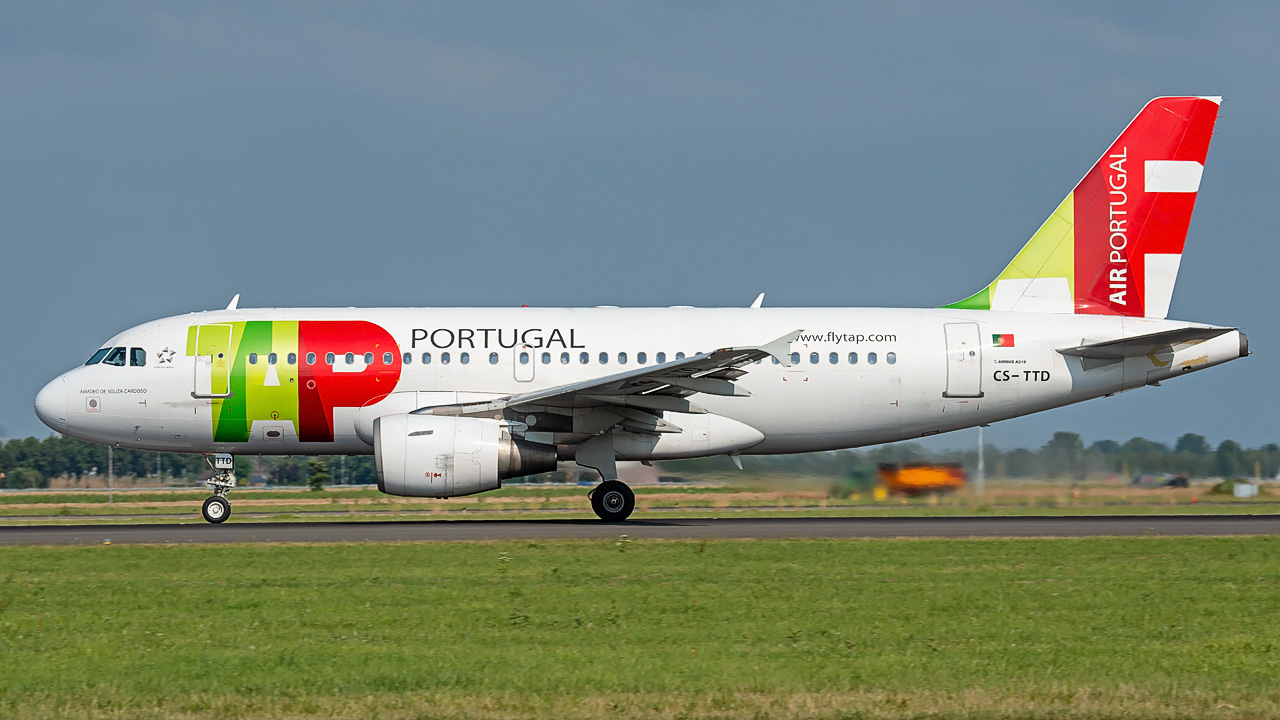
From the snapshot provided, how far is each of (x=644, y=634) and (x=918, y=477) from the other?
18267 millimetres

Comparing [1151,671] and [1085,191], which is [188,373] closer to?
[1085,191]

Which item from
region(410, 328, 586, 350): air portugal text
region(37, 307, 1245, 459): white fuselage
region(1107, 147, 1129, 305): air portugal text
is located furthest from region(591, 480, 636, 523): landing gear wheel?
region(1107, 147, 1129, 305): air portugal text

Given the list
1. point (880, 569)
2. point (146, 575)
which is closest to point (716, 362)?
point (880, 569)

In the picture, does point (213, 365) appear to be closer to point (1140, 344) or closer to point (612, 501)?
point (612, 501)

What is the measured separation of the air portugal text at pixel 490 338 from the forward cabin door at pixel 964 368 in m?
6.80

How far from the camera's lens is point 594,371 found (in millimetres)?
24188

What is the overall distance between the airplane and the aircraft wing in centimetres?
15

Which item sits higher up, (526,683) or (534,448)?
(534,448)

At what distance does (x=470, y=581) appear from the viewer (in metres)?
14.4

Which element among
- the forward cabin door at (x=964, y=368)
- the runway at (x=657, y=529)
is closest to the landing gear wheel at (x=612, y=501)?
the runway at (x=657, y=529)

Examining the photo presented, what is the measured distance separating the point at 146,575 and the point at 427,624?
5.30m

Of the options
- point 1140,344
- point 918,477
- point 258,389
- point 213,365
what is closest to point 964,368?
point 1140,344

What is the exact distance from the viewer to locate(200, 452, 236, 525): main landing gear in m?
24.1

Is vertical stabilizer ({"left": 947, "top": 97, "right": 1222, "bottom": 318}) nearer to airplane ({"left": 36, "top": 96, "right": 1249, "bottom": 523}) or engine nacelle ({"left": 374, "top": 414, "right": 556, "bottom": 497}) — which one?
airplane ({"left": 36, "top": 96, "right": 1249, "bottom": 523})
